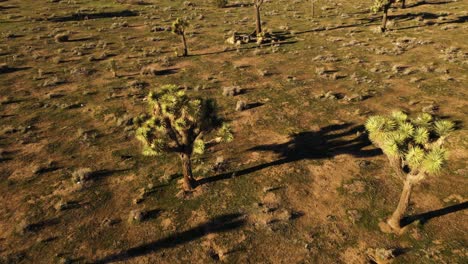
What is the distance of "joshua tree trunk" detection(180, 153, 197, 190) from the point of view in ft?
56.1

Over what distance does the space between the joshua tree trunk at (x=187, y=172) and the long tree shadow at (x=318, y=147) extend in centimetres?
137

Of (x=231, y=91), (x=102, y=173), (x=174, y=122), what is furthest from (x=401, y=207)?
(x=231, y=91)

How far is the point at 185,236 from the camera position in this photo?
15.0 metres

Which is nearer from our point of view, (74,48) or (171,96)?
(171,96)

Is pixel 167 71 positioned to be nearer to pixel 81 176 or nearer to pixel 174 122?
pixel 81 176

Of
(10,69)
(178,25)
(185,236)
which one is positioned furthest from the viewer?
(178,25)

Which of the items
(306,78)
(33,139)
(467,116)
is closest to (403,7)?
(306,78)

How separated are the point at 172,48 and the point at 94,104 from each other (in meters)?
18.1

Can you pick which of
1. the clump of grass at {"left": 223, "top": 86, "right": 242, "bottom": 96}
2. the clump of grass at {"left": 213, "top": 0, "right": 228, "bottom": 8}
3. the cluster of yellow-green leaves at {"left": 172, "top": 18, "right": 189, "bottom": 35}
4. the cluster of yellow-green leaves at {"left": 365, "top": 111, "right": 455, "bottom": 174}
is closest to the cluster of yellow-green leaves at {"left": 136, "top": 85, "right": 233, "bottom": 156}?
the cluster of yellow-green leaves at {"left": 365, "top": 111, "right": 455, "bottom": 174}

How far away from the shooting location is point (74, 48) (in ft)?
143

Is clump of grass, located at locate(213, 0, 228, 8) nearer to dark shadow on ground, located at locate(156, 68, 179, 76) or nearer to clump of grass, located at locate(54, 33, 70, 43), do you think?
clump of grass, located at locate(54, 33, 70, 43)

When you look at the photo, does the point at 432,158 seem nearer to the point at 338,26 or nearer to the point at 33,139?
the point at 33,139

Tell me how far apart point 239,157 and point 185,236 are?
6.93 metres

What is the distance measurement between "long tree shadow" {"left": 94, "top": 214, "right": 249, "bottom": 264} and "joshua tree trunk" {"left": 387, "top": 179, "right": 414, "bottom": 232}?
7.11 m
